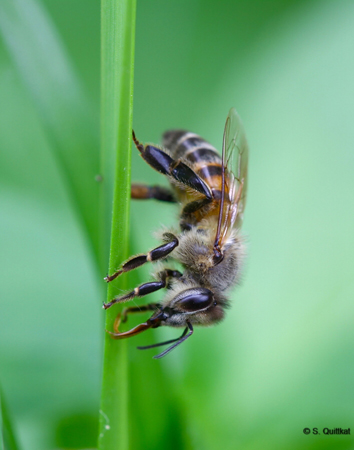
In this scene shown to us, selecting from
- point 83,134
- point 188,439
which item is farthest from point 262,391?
point 83,134

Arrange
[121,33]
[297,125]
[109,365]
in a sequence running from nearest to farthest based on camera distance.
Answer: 1. [121,33]
2. [109,365]
3. [297,125]

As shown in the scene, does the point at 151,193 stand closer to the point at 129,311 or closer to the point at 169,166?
the point at 169,166

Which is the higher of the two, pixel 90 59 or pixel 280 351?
pixel 90 59

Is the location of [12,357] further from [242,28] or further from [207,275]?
[242,28]

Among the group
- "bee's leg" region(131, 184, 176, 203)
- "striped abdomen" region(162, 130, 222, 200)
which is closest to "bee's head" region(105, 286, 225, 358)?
"striped abdomen" region(162, 130, 222, 200)

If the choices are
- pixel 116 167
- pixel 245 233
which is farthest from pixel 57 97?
pixel 245 233

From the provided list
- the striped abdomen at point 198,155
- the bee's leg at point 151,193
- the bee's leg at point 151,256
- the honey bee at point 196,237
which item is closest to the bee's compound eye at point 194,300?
the honey bee at point 196,237

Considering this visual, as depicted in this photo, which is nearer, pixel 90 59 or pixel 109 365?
pixel 109 365
